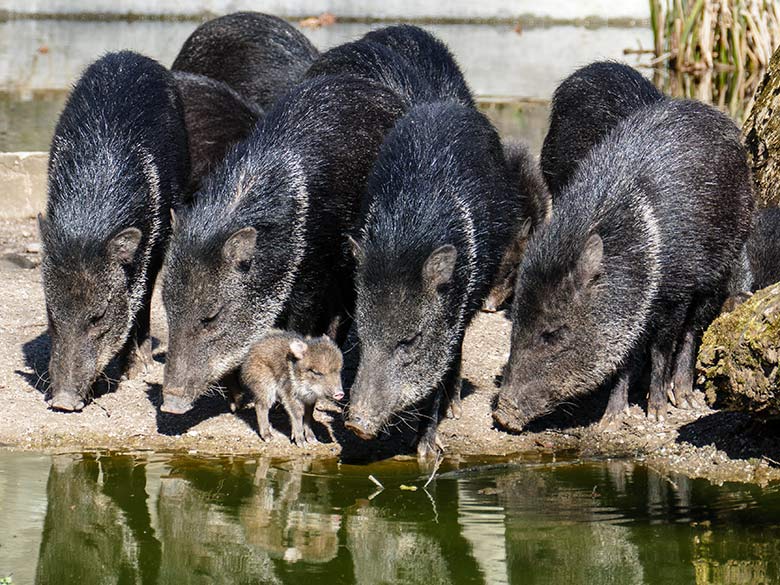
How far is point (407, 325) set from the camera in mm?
6102

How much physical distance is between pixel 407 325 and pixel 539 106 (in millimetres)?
8742

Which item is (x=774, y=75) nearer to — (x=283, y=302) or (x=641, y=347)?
(x=641, y=347)

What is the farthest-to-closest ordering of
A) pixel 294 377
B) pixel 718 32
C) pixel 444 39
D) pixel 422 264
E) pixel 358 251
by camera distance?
pixel 444 39, pixel 718 32, pixel 294 377, pixel 358 251, pixel 422 264

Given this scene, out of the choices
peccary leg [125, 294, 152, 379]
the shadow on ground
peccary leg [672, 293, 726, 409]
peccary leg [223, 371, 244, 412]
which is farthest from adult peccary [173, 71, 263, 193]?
the shadow on ground

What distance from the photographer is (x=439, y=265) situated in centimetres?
607

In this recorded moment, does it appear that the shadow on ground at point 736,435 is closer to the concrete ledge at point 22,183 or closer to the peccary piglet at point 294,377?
the peccary piglet at point 294,377

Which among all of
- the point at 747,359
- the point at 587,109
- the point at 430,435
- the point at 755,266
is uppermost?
the point at 587,109

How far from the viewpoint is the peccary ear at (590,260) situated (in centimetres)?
628

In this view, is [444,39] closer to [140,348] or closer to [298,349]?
[140,348]

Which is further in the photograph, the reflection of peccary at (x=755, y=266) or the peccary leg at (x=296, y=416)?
the reflection of peccary at (x=755, y=266)

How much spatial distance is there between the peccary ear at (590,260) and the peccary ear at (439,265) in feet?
2.03

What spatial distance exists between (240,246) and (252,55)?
3720 millimetres

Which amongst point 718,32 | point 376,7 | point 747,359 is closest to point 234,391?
point 747,359

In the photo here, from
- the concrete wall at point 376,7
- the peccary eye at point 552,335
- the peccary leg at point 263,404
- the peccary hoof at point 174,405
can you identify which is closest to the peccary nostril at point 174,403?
the peccary hoof at point 174,405
